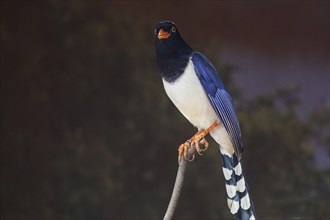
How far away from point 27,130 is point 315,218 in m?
1.59

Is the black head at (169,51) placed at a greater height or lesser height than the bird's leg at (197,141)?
greater

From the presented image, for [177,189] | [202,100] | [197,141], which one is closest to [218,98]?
[202,100]

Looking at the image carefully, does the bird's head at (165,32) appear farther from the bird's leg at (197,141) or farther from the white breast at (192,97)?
the bird's leg at (197,141)

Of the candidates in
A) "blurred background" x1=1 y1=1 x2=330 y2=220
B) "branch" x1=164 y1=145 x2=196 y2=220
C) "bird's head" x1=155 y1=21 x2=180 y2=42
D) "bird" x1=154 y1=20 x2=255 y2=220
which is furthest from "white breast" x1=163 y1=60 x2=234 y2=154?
"blurred background" x1=1 y1=1 x2=330 y2=220

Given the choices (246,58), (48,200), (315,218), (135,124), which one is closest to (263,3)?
(246,58)

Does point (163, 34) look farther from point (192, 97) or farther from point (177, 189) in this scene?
point (177, 189)

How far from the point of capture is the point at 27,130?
10.0 feet

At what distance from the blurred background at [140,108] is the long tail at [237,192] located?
101 centimetres

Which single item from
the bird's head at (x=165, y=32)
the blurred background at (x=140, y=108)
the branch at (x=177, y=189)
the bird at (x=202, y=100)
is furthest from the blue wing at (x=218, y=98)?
the blurred background at (x=140, y=108)

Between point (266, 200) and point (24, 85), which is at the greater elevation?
point (24, 85)

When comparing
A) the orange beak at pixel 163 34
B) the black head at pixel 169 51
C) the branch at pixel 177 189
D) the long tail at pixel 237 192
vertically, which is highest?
the orange beak at pixel 163 34

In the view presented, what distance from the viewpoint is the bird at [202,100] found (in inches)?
74.9

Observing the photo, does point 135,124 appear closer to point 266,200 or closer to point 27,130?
point 27,130

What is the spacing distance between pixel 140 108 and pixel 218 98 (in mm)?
1155
